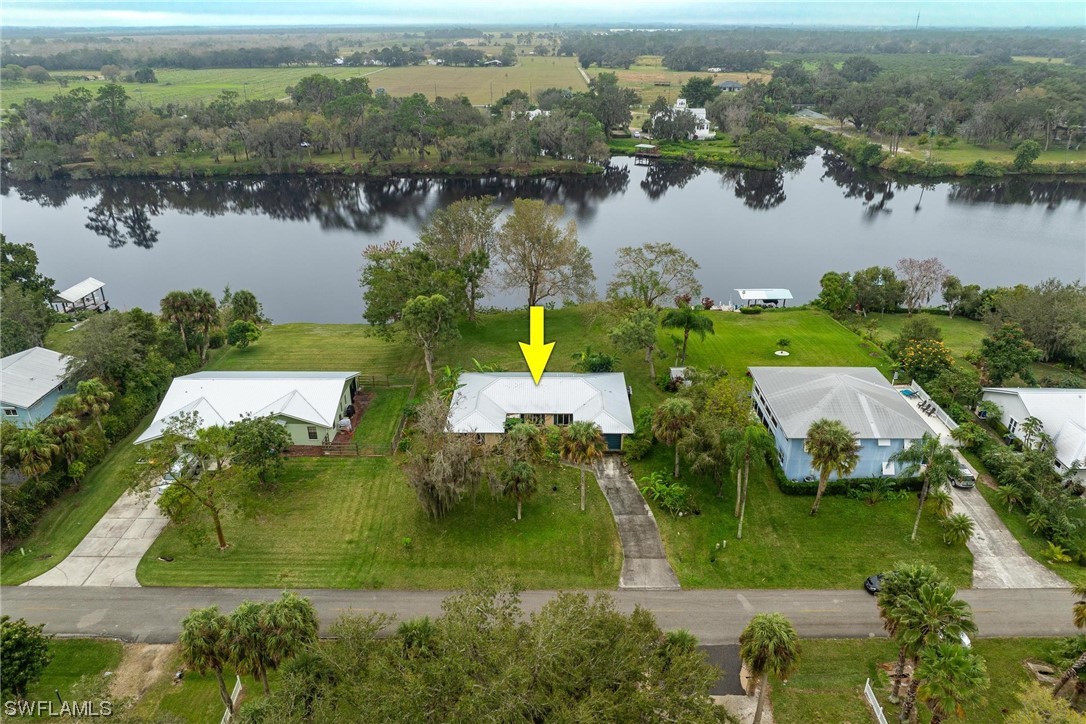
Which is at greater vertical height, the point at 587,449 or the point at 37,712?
the point at 587,449

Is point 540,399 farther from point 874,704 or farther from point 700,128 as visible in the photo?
point 700,128

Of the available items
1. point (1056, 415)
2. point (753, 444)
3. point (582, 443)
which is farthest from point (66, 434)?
point (1056, 415)

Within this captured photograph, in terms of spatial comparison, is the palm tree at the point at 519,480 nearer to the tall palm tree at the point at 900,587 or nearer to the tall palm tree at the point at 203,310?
the tall palm tree at the point at 900,587

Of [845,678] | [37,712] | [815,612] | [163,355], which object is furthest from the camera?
[163,355]

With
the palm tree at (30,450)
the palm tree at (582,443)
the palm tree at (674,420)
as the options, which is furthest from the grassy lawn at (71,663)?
the palm tree at (674,420)

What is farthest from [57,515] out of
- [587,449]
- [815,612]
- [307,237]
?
[307,237]

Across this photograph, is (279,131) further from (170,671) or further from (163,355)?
(170,671)

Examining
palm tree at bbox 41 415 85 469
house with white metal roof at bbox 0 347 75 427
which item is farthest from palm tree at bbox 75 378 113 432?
house with white metal roof at bbox 0 347 75 427

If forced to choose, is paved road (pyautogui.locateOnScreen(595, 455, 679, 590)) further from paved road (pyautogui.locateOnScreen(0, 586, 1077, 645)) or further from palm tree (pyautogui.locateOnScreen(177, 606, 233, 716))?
palm tree (pyautogui.locateOnScreen(177, 606, 233, 716))
